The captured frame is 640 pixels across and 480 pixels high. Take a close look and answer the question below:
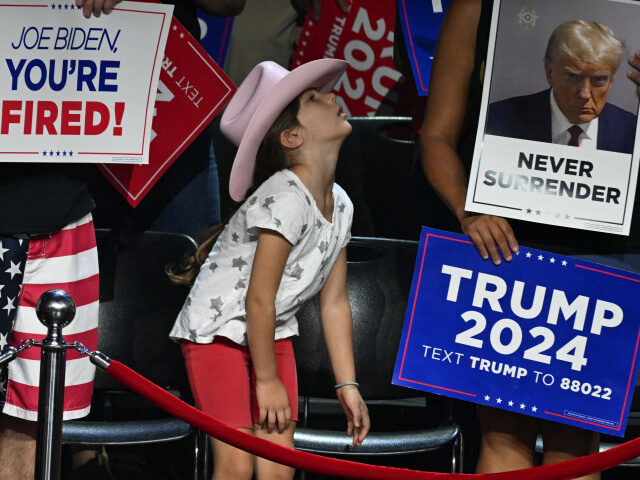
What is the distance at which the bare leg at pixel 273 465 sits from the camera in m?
2.61

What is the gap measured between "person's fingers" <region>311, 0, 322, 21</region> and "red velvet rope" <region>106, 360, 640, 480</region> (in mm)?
2170

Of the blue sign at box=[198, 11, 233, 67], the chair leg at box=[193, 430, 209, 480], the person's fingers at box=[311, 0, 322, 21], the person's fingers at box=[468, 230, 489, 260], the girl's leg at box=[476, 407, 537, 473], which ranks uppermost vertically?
the person's fingers at box=[311, 0, 322, 21]

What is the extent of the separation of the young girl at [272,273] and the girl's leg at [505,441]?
0.30 metres

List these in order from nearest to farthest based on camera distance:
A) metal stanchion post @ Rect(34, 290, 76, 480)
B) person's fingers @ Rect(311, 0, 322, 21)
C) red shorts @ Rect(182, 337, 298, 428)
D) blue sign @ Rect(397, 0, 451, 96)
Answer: metal stanchion post @ Rect(34, 290, 76, 480) → red shorts @ Rect(182, 337, 298, 428) → blue sign @ Rect(397, 0, 451, 96) → person's fingers @ Rect(311, 0, 322, 21)

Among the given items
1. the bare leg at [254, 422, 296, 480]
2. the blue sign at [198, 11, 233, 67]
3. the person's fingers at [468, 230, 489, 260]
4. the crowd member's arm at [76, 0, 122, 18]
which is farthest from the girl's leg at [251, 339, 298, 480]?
the blue sign at [198, 11, 233, 67]

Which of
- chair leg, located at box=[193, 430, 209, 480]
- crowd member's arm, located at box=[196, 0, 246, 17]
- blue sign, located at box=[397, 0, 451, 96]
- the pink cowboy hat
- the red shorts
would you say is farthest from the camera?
blue sign, located at box=[397, 0, 451, 96]

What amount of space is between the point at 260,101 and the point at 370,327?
854mm

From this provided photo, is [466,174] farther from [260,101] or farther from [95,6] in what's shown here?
[95,6]

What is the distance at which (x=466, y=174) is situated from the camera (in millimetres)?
2717

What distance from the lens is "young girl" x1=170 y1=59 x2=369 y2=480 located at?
2592 mm

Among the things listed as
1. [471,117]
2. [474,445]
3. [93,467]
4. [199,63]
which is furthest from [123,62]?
[474,445]

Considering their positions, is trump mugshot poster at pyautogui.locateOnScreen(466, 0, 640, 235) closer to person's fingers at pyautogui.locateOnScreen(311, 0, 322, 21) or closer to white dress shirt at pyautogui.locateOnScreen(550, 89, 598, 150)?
white dress shirt at pyautogui.locateOnScreen(550, 89, 598, 150)

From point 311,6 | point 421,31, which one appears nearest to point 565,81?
point 421,31

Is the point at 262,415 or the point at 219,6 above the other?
the point at 219,6
